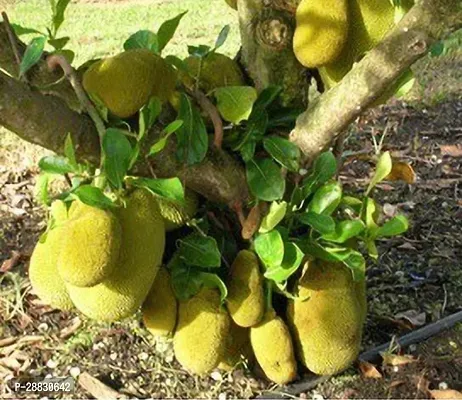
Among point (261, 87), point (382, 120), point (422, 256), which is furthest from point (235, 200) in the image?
point (382, 120)

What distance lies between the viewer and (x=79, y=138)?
0.98 metres

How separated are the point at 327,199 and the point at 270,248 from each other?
107mm

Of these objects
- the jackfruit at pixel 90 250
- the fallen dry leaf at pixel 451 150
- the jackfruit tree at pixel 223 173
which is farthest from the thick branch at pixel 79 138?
the fallen dry leaf at pixel 451 150

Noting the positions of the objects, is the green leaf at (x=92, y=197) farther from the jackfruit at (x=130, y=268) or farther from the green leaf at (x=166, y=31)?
the green leaf at (x=166, y=31)

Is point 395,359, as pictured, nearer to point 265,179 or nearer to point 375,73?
point 265,179

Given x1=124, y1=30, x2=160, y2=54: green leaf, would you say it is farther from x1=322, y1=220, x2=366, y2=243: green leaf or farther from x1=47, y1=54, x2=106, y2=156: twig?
x1=322, y1=220, x2=366, y2=243: green leaf

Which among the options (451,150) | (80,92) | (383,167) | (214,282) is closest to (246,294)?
(214,282)

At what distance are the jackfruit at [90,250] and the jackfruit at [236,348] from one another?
0.98 feet

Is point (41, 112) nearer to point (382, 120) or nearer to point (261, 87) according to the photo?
point (261, 87)

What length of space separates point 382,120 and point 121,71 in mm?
1464

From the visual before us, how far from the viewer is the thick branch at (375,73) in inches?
33.2

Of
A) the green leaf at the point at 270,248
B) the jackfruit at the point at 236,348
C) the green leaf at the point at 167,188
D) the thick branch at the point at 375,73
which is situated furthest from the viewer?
the jackfruit at the point at 236,348

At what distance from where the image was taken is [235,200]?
1.14m

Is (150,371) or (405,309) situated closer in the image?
(150,371)
